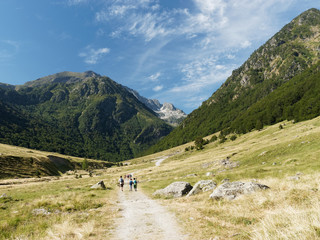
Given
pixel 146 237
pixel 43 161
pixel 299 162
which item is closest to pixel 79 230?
pixel 146 237

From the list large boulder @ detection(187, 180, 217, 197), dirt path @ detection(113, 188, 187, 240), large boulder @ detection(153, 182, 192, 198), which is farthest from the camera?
large boulder @ detection(153, 182, 192, 198)

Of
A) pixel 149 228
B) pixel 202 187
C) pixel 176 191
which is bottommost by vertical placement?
pixel 176 191

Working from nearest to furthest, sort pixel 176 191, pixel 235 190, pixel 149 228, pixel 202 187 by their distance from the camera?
1. pixel 149 228
2. pixel 235 190
3. pixel 202 187
4. pixel 176 191

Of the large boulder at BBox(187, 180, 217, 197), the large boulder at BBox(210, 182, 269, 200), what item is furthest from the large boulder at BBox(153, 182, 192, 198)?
the large boulder at BBox(210, 182, 269, 200)

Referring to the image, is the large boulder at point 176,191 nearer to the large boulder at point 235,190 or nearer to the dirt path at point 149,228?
the large boulder at point 235,190

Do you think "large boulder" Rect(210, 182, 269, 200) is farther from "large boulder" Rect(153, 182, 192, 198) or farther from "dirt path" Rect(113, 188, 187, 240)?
"large boulder" Rect(153, 182, 192, 198)

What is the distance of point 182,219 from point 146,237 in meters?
3.55

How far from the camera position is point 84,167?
13775cm

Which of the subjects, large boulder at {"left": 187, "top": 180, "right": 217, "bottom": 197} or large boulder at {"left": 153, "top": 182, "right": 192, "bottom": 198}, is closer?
large boulder at {"left": 187, "top": 180, "right": 217, "bottom": 197}

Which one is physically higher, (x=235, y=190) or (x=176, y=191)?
(x=235, y=190)

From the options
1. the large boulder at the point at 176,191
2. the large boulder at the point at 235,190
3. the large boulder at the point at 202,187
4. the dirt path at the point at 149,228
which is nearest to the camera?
the dirt path at the point at 149,228

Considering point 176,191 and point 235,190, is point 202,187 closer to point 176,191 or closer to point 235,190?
point 176,191

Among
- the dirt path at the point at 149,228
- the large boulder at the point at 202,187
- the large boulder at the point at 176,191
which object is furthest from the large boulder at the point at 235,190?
the large boulder at the point at 176,191

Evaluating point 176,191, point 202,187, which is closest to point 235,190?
point 202,187
